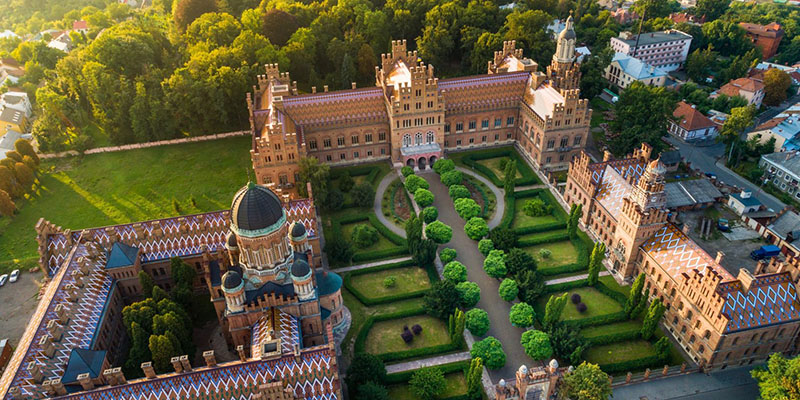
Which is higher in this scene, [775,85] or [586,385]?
[775,85]

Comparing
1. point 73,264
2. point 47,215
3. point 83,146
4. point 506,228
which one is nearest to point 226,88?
point 83,146

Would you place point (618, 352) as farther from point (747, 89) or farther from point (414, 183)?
point (747, 89)

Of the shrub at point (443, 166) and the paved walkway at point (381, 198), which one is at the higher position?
the shrub at point (443, 166)

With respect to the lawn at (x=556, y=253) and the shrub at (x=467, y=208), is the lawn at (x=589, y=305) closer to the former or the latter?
the lawn at (x=556, y=253)

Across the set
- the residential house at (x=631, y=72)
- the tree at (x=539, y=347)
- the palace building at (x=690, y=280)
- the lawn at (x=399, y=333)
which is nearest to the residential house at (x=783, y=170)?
the palace building at (x=690, y=280)

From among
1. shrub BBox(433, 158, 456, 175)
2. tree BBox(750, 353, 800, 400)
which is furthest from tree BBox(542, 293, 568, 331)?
shrub BBox(433, 158, 456, 175)

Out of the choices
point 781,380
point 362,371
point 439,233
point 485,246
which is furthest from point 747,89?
point 362,371
